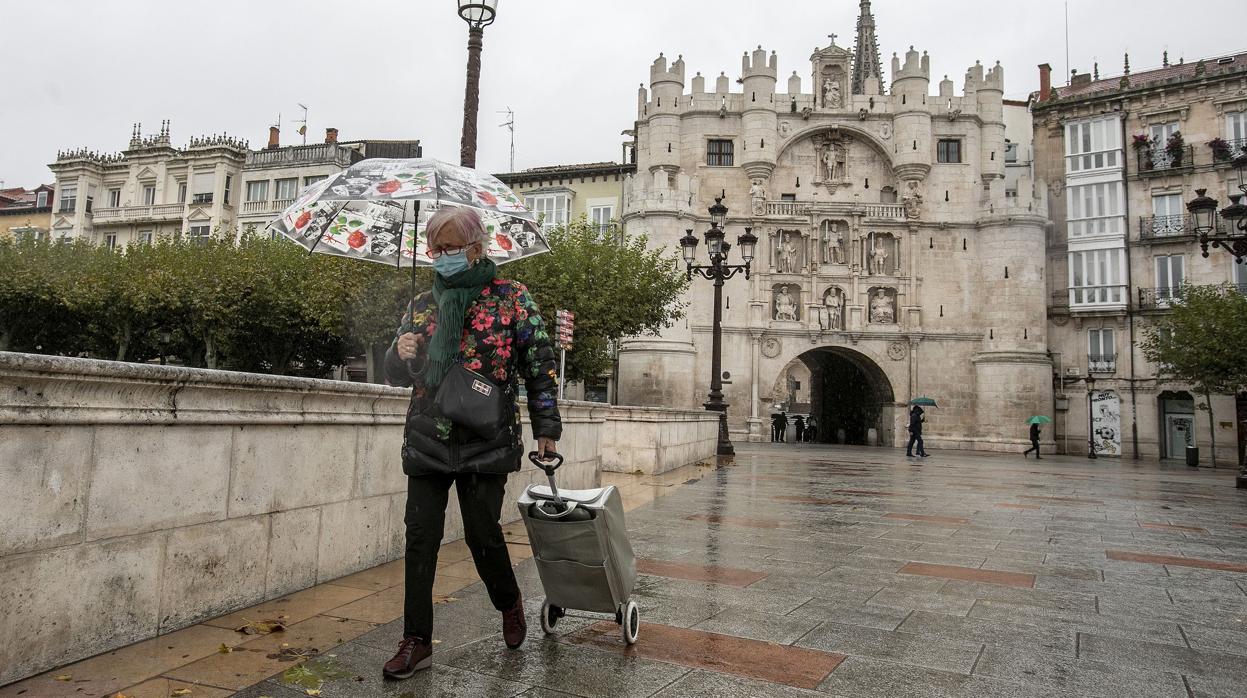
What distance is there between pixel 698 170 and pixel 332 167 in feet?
63.2

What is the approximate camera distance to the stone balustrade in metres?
2.85

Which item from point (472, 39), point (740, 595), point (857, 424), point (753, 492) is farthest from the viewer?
point (857, 424)

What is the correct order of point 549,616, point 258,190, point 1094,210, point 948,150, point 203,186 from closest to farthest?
point 549,616 → point 1094,210 → point 948,150 → point 258,190 → point 203,186

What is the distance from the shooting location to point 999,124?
38.0 metres

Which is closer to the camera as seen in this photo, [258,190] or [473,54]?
[473,54]

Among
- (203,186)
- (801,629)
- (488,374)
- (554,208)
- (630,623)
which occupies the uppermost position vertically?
(203,186)

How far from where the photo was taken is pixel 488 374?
3309 mm

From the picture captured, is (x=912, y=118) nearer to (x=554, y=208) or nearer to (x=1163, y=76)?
(x=1163, y=76)

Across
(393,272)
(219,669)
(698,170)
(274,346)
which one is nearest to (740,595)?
(219,669)

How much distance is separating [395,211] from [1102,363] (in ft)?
123

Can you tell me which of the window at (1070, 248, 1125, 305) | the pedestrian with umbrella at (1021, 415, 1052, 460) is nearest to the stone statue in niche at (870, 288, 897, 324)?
the pedestrian with umbrella at (1021, 415, 1052, 460)

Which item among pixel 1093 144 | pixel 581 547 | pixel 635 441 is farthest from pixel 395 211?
pixel 1093 144

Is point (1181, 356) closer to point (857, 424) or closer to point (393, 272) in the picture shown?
point (857, 424)

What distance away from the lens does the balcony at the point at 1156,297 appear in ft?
113
